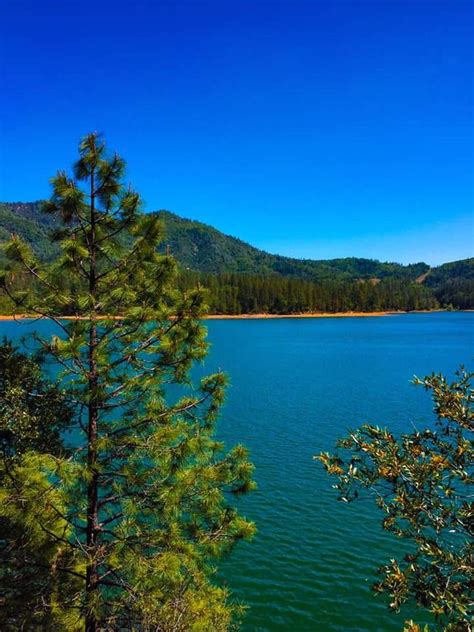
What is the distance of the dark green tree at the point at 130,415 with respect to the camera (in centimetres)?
820

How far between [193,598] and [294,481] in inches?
554

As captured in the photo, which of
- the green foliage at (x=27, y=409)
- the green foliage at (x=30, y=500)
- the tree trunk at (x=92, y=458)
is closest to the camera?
the green foliage at (x=30, y=500)

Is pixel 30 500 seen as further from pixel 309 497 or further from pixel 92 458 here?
pixel 309 497

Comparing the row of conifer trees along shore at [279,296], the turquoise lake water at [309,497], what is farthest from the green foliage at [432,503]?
the row of conifer trees along shore at [279,296]

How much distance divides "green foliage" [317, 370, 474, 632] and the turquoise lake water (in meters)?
8.80

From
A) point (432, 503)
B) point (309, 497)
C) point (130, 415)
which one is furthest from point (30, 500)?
point (309, 497)

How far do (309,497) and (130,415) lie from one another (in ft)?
46.0

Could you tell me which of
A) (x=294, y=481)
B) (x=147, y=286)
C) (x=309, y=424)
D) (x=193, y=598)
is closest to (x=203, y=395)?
(x=147, y=286)

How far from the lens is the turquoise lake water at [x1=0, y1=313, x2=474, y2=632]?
13781mm

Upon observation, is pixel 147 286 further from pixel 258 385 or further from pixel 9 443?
pixel 258 385

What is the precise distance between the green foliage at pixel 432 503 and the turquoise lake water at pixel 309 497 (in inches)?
346

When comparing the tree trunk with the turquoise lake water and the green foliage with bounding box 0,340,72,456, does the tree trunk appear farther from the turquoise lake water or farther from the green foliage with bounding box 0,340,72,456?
the turquoise lake water

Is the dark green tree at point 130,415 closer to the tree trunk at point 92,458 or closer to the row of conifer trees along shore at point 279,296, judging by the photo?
the tree trunk at point 92,458

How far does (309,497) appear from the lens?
20.7m
